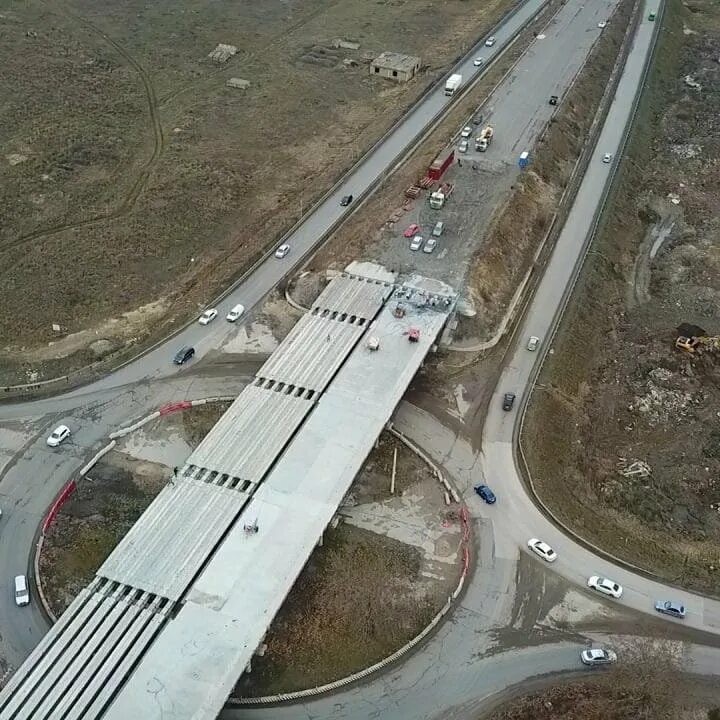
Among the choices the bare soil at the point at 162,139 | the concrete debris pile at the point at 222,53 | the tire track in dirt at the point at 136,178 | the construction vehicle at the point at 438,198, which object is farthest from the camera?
the concrete debris pile at the point at 222,53

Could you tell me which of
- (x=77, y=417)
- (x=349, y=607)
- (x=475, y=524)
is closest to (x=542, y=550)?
(x=475, y=524)

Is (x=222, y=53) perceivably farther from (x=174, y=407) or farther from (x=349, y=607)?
(x=349, y=607)

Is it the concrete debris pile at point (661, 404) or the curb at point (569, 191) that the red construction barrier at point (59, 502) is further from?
the concrete debris pile at point (661, 404)

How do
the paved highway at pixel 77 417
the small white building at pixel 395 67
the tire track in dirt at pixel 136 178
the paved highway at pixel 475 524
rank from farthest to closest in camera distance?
the small white building at pixel 395 67 → the tire track in dirt at pixel 136 178 → the paved highway at pixel 77 417 → the paved highway at pixel 475 524

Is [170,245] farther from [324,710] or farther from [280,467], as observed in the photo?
[324,710]

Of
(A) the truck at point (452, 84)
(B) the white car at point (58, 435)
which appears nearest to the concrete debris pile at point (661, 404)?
(B) the white car at point (58, 435)

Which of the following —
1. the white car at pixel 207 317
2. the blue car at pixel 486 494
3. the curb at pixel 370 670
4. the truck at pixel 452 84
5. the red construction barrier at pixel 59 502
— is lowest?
the curb at pixel 370 670

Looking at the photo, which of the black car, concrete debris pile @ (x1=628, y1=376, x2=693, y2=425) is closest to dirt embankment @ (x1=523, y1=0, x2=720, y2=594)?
concrete debris pile @ (x1=628, y1=376, x2=693, y2=425)

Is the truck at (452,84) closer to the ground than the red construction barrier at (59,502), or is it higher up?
higher up
